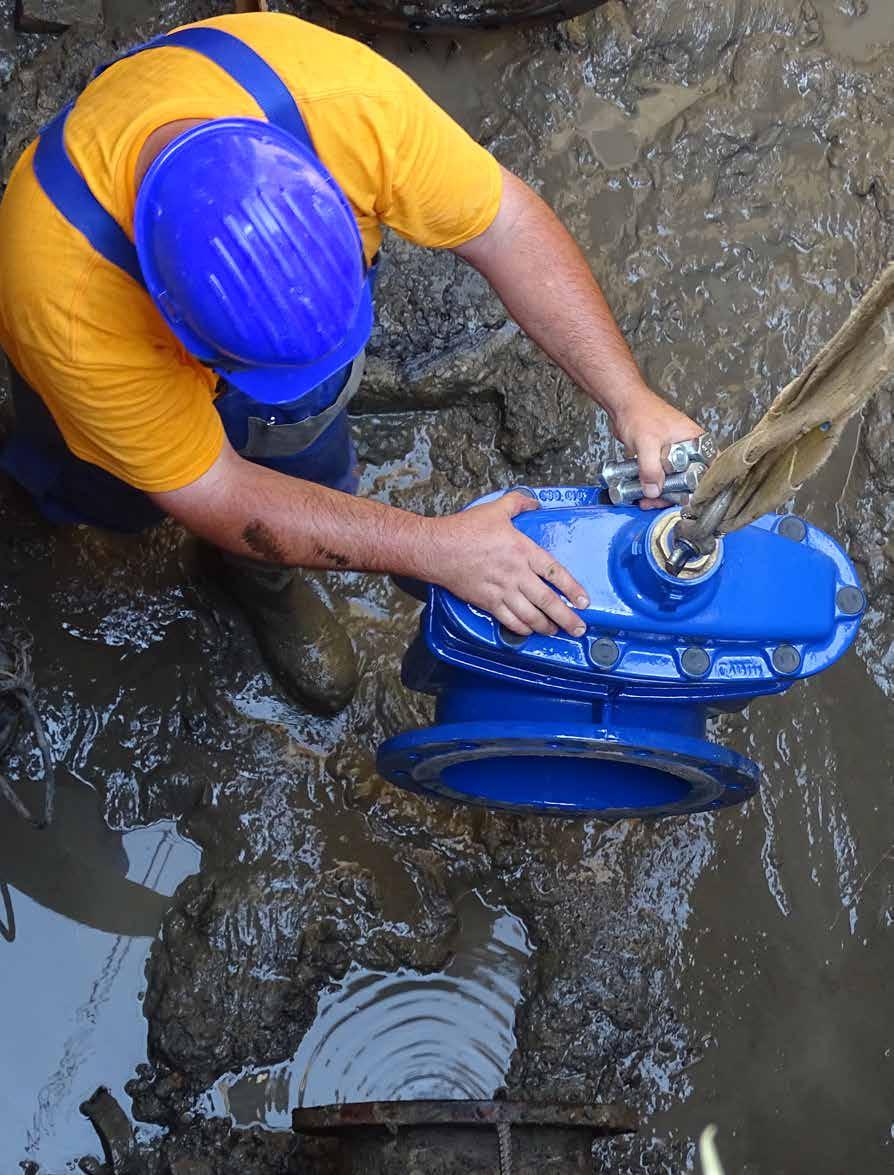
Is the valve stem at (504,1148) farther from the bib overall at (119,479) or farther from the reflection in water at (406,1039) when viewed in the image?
the bib overall at (119,479)

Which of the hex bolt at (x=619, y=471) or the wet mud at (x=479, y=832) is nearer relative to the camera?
the hex bolt at (x=619, y=471)

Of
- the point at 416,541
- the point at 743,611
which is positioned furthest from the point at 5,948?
the point at 743,611

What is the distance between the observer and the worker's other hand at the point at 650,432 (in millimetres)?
2330

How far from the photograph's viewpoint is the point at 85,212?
208 centimetres

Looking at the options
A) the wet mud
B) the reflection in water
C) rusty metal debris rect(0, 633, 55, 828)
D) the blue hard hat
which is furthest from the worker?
the reflection in water

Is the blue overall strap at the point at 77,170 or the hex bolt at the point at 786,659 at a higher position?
the blue overall strap at the point at 77,170

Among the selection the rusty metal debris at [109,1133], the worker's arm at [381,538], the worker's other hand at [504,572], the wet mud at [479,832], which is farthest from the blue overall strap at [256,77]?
the rusty metal debris at [109,1133]

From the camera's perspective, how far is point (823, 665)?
2.39 metres

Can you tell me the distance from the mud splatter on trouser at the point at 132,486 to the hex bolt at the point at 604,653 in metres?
0.77

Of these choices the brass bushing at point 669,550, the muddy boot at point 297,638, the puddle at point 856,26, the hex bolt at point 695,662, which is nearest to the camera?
the brass bushing at point 669,550

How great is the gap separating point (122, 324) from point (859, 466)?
84.1 inches

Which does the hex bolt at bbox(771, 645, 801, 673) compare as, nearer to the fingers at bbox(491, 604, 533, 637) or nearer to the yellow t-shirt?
the fingers at bbox(491, 604, 533, 637)

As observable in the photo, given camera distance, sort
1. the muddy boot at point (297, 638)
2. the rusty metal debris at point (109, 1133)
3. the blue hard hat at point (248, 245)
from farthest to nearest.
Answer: the muddy boot at point (297, 638), the rusty metal debris at point (109, 1133), the blue hard hat at point (248, 245)

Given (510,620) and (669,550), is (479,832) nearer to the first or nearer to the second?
(510,620)
